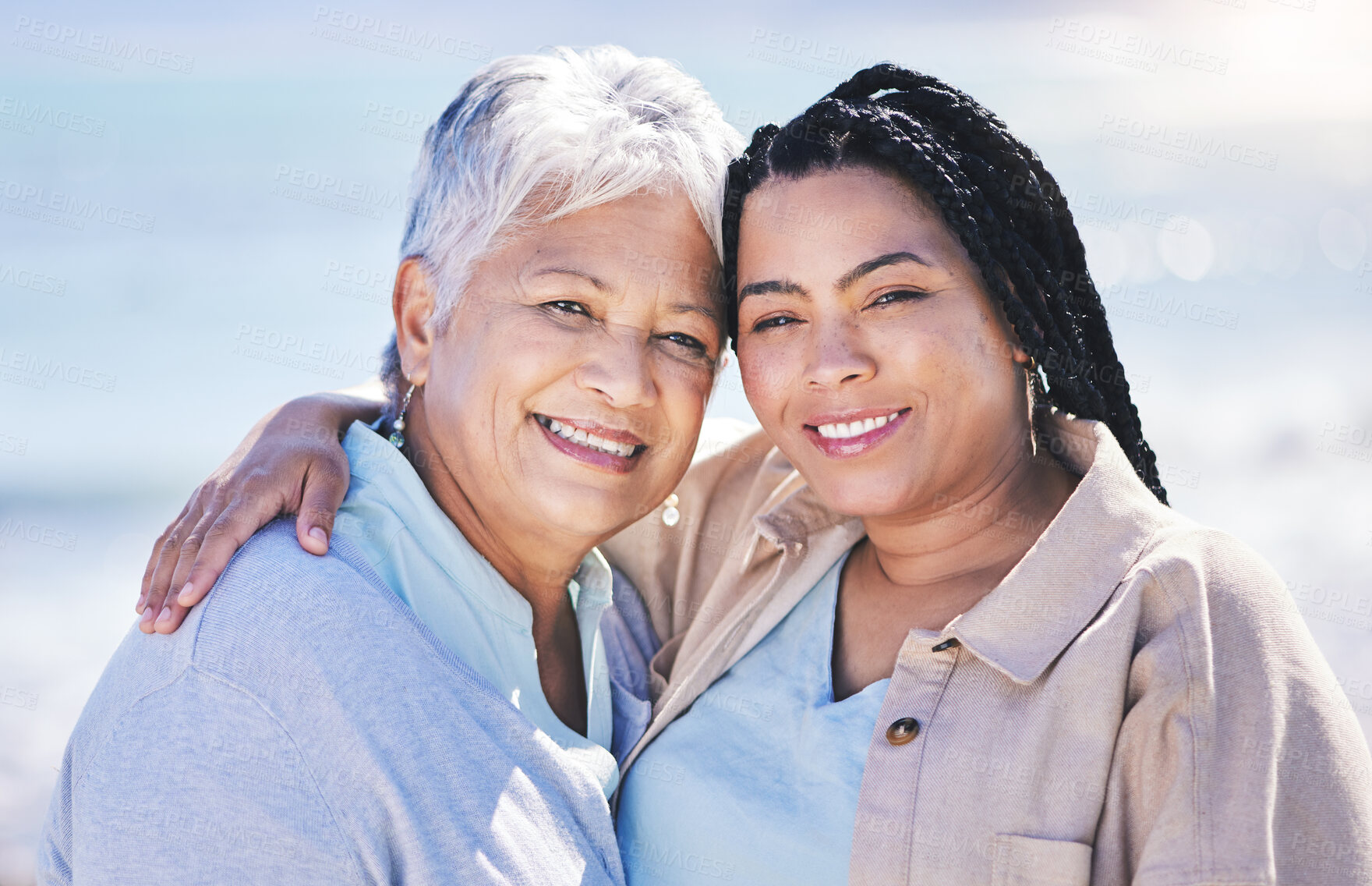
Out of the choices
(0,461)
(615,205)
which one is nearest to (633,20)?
(0,461)

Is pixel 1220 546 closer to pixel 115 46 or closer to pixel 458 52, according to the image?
pixel 458 52

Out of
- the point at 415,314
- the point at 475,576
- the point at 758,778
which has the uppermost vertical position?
the point at 415,314

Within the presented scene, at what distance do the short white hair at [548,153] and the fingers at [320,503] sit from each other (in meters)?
0.42

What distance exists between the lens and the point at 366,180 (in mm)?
11727

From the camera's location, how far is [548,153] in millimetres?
2266

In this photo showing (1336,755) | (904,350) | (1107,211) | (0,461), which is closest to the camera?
(1336,755)

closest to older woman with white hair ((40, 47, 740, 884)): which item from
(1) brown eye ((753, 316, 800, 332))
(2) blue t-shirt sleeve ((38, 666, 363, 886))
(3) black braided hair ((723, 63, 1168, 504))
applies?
(2) blue t-shirt sleeve ((38, 666, 363, 886))

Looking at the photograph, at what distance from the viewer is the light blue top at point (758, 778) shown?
2.04 m

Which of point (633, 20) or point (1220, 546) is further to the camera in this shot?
point (633, 20)

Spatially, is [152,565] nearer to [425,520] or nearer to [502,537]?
[425,520]

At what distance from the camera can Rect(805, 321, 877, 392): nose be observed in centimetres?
217

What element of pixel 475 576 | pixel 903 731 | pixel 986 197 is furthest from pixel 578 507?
pixel 986 197

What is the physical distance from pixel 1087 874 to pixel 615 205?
A: 157 centimetres

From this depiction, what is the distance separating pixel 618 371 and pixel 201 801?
44.2 inches
